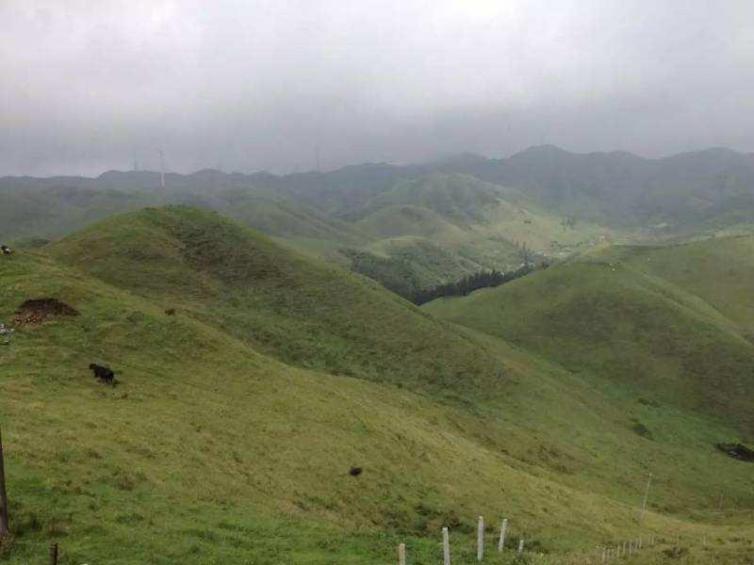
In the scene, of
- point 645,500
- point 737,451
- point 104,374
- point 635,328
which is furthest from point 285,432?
point 635,328

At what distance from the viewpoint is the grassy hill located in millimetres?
24250

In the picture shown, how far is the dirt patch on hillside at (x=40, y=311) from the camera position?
45.7 metres

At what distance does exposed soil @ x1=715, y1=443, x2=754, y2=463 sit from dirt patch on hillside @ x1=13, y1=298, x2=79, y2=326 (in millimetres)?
97706

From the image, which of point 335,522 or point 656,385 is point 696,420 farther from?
point 335,522

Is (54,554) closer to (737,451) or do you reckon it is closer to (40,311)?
(40,311)

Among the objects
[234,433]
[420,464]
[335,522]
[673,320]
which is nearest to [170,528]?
[335,522]

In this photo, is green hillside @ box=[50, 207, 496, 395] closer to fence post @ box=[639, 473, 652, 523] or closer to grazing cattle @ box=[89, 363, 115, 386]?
fence post @ box=[639, 473, 652, 523]

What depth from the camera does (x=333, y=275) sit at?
103062mm

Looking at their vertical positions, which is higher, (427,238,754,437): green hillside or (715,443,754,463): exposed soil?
(427,238,754,437): green hillside

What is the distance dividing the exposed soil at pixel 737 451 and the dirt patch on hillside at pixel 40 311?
97.7 meters

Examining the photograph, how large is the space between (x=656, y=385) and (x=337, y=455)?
346 ft

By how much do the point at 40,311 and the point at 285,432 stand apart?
23.5 m

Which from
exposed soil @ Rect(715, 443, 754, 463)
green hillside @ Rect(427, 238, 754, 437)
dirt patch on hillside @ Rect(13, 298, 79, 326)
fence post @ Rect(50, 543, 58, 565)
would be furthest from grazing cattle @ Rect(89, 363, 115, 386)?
green hillside @ Rect(427, 238, 754, 437)

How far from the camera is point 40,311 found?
156ft
